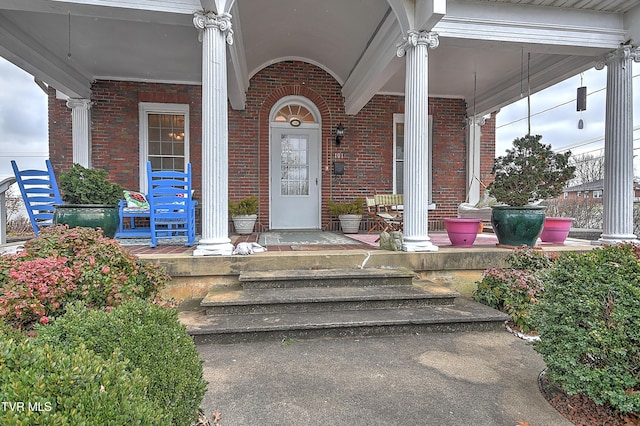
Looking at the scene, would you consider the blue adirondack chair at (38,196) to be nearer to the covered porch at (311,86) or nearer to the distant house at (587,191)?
the covered porch at (311,86)

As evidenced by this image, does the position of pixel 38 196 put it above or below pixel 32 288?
above

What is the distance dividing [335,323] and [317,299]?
35cm

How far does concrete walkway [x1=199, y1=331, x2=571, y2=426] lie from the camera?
169cm

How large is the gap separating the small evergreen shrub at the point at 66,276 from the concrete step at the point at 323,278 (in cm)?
96

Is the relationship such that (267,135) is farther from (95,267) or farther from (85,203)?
(95,267)

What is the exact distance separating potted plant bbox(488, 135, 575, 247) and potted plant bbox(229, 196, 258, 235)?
3.96m

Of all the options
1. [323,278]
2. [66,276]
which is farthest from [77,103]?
[323,278]

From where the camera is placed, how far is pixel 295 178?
276 inches

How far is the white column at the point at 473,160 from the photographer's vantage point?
7488 millimetres

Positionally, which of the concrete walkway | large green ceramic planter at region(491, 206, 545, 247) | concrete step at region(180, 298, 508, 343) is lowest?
the concrete walkway

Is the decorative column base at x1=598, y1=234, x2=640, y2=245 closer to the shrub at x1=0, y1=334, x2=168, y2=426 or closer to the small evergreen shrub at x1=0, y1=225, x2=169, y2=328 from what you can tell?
the small evergreen shrub at x1=0, y1=225, x2=169, y2=328

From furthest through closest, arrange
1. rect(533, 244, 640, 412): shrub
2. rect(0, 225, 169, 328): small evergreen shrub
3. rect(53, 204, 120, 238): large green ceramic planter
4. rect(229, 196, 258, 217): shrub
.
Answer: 1. rect(229, 196, 258, 217): shrub
2. rect(53, 204, 120, 238): large green ceramic planter
3. rect(0, 225, 169, 328): small evergreen shrub
4. rect(533, 244, 640, 412): shrub

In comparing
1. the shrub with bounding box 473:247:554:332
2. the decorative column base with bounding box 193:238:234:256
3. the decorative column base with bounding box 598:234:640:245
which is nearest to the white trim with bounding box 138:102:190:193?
the decorative column base with bounding box 193:238:234:256

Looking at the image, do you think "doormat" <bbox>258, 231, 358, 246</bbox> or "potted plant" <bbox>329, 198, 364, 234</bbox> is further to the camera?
"potted plant" <bbox>329, 198, 364, 234</bbox>
